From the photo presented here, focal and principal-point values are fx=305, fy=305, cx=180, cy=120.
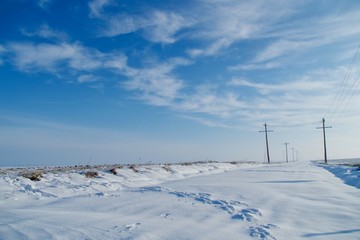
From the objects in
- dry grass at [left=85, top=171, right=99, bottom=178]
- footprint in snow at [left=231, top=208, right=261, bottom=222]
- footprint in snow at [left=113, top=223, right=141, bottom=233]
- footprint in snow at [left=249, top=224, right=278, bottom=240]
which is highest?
dry grass at [left=85, top=171, right=99, bottom=178]

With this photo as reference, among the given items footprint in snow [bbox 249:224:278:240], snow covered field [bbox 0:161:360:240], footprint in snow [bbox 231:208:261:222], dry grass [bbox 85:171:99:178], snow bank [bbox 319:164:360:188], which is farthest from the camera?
snow bank [bbox 319:164:360:188]

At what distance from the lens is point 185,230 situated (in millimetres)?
3986

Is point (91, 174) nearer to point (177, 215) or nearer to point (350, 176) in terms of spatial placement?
point (177, 215)

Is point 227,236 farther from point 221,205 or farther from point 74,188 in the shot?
point 74,188

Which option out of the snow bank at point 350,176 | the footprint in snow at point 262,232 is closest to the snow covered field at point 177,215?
the footprint in snow at point 262,232

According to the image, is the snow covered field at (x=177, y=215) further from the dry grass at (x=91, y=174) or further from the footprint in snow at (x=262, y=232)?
the dry grass at (x=91, y=174)

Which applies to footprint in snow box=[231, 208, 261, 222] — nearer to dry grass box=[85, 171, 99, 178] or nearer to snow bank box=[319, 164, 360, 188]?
dry grass box=[85, 171, 99, 178]

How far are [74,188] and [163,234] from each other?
5.01m

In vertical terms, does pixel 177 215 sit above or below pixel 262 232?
above

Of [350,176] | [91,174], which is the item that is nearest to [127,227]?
[91,174]

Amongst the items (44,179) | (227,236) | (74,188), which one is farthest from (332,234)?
(44,179)

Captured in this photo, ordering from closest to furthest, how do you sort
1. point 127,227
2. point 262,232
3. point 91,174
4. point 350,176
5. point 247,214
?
point 127,227
point 262,232
point 247,214
point 91,174
point 350,176

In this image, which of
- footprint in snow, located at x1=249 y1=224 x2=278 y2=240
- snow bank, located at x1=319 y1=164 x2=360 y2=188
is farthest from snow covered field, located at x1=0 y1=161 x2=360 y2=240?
snow bank, located at x1=319 y1=164 x2=360 y2=188

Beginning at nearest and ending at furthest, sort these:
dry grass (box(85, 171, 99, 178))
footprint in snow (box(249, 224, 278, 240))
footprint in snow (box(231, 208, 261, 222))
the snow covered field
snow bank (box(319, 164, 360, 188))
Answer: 1. the snow covered field
2. footprint in snow (box(249, 224, 278, 240))
3. footprint in snow (box(231, 208, 261, 222))
4. dry grass (box(85, 171, 99, 178))
5. snow bank (box(319, 164, 360, 188))
